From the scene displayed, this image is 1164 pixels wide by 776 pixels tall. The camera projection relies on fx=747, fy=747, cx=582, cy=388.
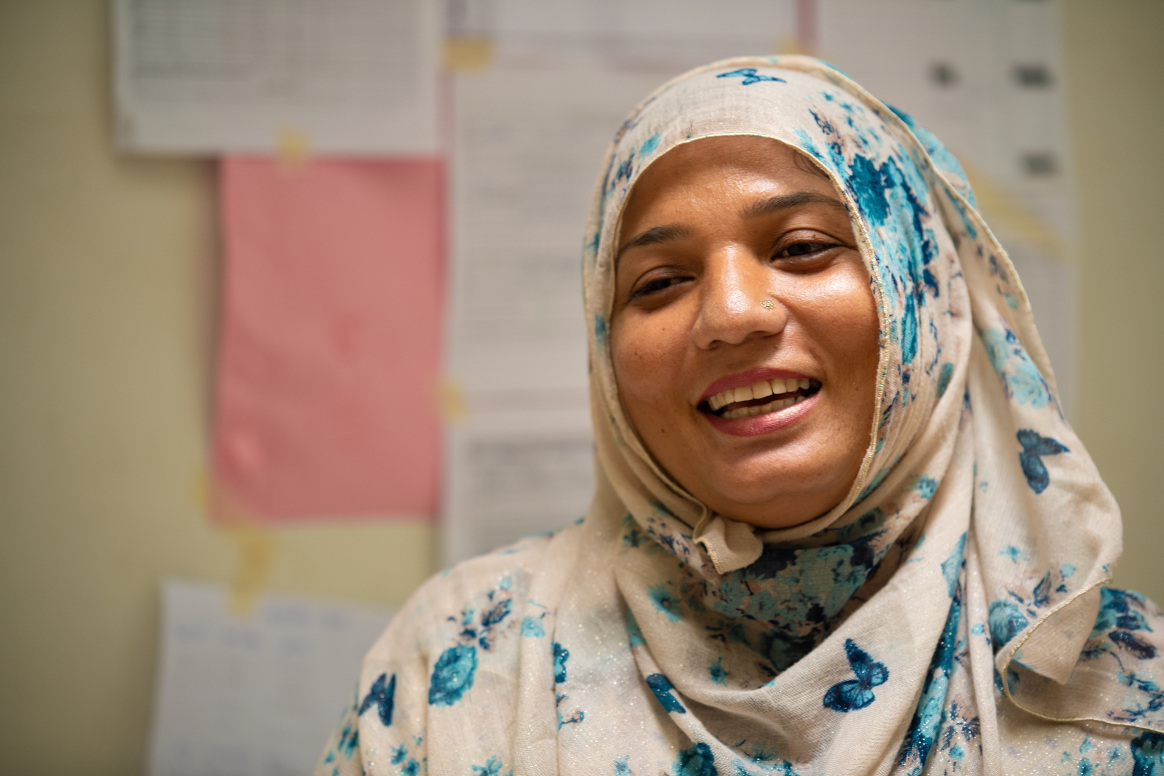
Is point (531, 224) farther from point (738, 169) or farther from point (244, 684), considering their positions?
point (244, 684)

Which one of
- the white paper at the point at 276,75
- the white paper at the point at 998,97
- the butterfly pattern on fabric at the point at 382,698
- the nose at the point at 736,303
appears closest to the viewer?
the nose at the point at 736,303

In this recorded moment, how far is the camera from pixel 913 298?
0.71 meters

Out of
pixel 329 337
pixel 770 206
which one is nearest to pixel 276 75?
pixel 329 337

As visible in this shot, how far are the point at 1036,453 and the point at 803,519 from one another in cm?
24

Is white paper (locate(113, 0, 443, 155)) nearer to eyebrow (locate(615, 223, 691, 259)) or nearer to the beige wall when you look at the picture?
the beige wall

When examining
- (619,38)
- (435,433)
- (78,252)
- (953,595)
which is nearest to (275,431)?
(435,433)

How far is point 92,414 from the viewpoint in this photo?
3.73ft

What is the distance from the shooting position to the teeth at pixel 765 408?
0.70 m

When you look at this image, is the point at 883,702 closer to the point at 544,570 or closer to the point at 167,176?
the point at 544,570

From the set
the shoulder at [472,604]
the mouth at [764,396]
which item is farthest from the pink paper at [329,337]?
the mouth at [764,396]

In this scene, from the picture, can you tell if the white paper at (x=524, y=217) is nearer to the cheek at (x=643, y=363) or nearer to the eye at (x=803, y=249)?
the cheek at (x=643, y=363)

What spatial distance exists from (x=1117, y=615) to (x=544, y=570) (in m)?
0.58

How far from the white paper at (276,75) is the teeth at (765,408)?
0.70 m

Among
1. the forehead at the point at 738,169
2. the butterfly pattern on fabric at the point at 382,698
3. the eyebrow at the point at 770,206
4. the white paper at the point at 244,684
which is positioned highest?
the forehead at the point at 738,169
